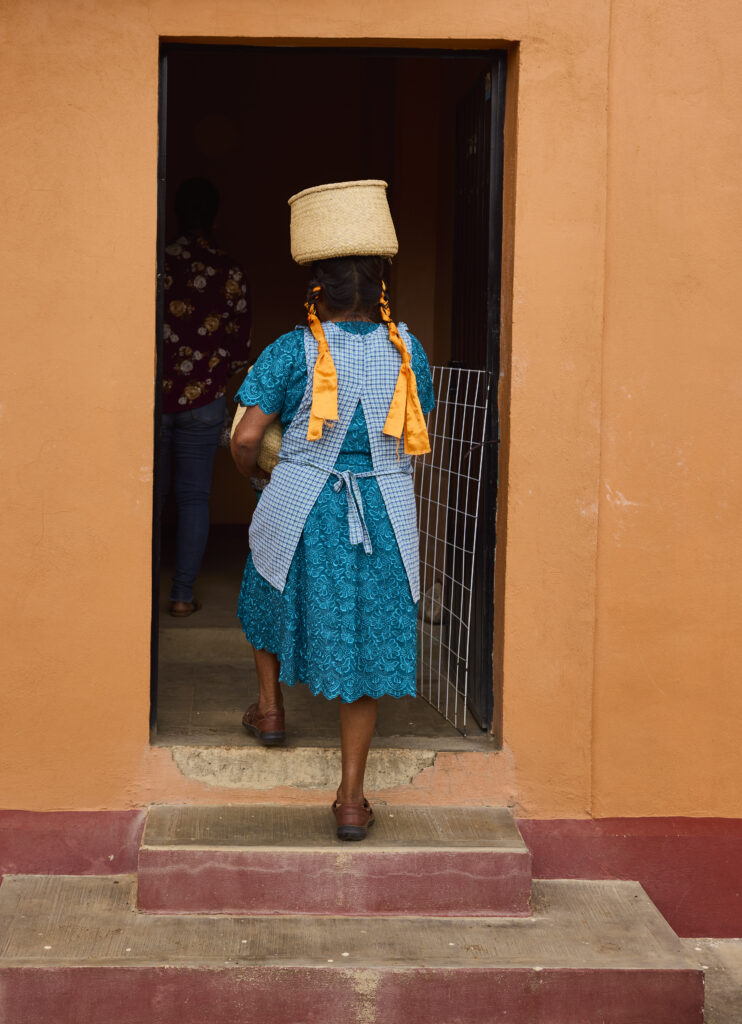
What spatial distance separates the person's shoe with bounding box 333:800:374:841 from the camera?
3.98 metres

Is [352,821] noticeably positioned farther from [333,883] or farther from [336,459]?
[336,459]

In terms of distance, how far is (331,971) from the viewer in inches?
141

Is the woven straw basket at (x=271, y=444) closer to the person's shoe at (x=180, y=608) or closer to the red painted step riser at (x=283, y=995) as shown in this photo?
the red painted step riser at (x=283, y=995)

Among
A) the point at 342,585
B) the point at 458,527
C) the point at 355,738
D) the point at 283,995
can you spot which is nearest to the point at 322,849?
the point at 355,738

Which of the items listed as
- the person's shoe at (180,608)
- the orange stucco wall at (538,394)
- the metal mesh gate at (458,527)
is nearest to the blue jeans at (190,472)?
the person's shoe at (180,608)

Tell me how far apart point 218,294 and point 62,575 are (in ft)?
5.82

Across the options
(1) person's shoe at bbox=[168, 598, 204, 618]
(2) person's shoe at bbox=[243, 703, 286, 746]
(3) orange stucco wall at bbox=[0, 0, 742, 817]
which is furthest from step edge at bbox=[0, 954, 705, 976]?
(1) person's shoe at bbox=[168, 598, 204, 618]

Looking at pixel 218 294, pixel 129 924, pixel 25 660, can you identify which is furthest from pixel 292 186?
pixel 129 924

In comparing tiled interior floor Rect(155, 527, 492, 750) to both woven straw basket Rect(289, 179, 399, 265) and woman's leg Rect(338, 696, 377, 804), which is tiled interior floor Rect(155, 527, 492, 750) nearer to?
woman's leg Rect(338, 696, 377, 804)

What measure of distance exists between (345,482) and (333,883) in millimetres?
1254

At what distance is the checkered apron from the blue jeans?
1703 millimetres

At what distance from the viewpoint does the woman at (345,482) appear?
384cm

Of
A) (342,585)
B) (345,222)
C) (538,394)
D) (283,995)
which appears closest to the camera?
(283,995)

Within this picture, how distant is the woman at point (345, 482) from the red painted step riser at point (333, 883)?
A: 0.15 metres
